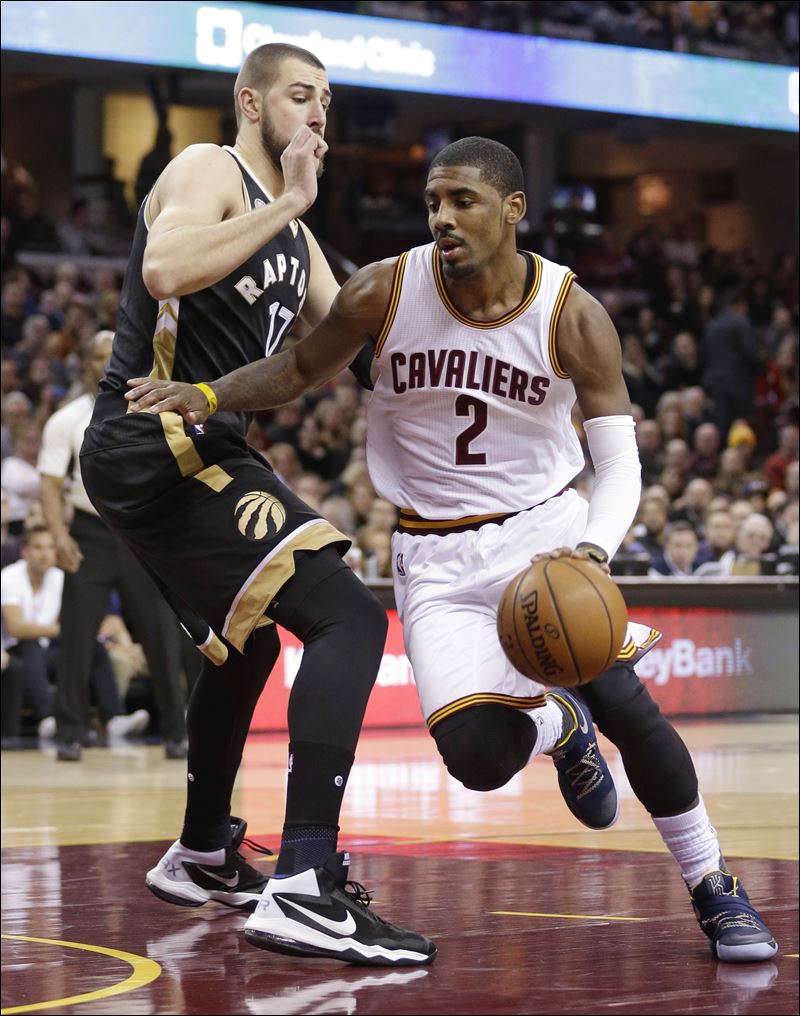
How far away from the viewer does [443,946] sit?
4.08m

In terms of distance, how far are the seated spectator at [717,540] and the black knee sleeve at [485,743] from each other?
8.71 meters

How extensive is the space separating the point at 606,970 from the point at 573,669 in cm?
65

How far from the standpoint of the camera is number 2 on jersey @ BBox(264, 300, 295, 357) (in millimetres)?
4371

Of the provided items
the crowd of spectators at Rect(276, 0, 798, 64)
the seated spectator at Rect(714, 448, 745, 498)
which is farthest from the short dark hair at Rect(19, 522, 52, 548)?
the seated spectator at Rect(714, 448, 745, 498)

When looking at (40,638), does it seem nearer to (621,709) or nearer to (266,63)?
(266,63)

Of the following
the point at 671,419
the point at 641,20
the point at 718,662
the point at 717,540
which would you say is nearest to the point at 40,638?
the point at 718,662

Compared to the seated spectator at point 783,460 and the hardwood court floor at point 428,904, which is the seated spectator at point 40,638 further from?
the seated spectator at point 783,460

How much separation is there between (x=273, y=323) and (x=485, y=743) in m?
1.18

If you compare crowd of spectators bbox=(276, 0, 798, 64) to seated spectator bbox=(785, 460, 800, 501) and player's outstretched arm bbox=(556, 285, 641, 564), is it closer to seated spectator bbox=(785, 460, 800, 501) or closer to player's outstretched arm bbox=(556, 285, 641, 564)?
seated spectator bbox=(785, 460, 800, 501)

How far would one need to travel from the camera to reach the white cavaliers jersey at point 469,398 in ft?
14.1

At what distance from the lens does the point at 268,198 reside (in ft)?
14.2

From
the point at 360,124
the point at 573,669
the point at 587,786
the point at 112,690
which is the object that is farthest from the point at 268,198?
the point at 360,124

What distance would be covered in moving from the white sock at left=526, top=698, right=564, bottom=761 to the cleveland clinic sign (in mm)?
9602

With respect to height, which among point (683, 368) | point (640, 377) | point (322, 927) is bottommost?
point (322, 927)
